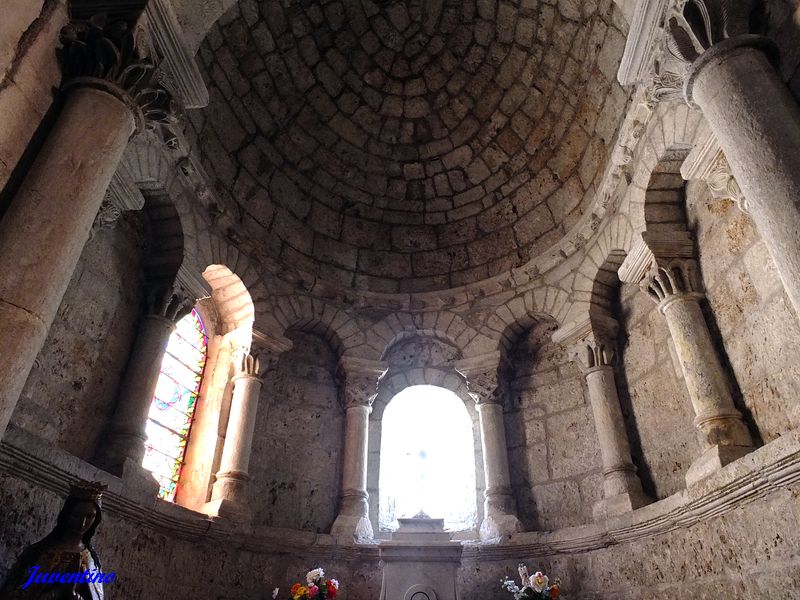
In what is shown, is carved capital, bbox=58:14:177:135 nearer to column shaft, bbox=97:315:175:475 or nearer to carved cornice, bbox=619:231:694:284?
column shaft, bbox=97:315:175:475

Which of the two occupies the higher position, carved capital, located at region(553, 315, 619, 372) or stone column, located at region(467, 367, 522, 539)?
carved capital, located at region(553, 315, 619, 372)

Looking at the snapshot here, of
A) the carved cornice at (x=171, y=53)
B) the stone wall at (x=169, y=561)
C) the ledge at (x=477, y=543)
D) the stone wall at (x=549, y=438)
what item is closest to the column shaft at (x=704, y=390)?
the ledge at (x=477, y=543)

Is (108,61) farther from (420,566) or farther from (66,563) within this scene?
(420,566)

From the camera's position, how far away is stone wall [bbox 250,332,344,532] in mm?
6387

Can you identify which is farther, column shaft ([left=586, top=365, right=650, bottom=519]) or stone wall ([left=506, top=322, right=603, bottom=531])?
stone wall ([left=506, top=322, right=603, bottom=531])

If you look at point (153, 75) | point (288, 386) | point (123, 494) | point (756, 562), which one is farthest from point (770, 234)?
point (288, 386)

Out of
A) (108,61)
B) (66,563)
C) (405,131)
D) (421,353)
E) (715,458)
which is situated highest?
(405,131)

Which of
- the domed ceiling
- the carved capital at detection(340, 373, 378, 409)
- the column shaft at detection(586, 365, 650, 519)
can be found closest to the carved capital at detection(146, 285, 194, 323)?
the domed ceiling

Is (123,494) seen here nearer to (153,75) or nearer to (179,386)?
(179,386)

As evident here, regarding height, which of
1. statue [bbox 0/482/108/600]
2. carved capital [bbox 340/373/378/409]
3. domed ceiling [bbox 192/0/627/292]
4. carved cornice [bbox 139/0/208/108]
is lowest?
statue [bbox 0/482/108/600]

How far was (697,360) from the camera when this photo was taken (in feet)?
15.9

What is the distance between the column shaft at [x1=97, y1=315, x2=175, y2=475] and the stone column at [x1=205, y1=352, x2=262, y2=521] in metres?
1.09

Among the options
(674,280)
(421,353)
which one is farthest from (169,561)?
(674,280)

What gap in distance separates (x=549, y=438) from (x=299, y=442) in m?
2.94
